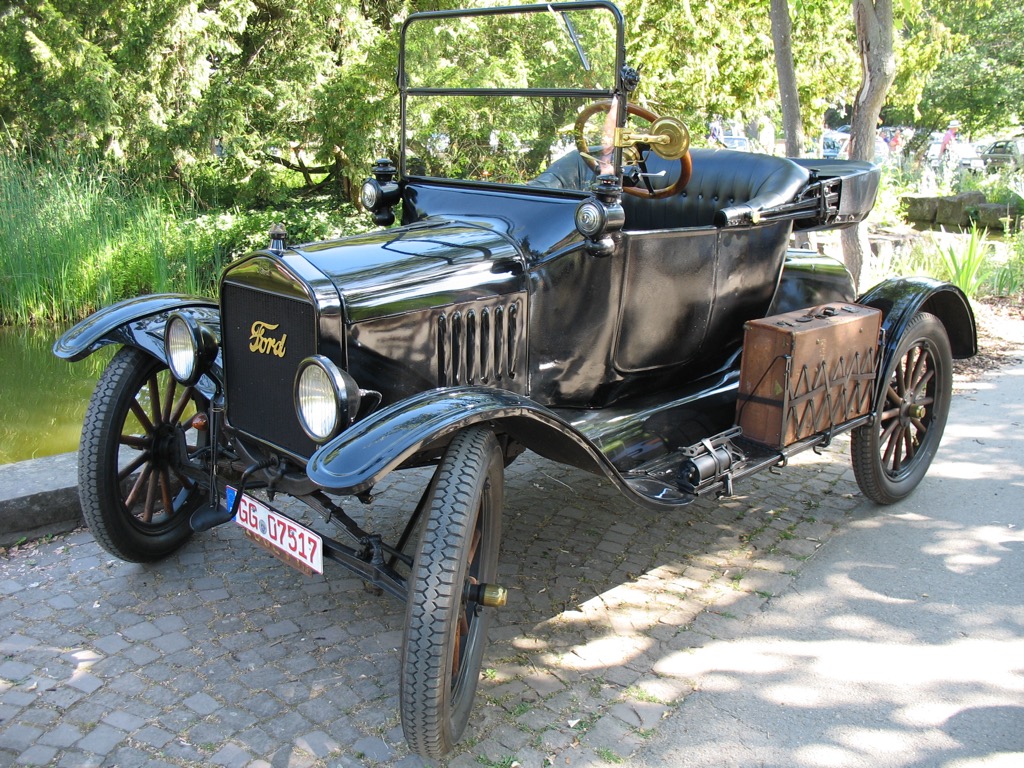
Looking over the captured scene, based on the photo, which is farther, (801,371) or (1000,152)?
(1000,152)

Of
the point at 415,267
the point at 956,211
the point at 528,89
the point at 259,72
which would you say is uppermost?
the point at 259,72

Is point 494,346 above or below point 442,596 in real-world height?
above

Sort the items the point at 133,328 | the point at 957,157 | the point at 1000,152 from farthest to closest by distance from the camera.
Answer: the point at 1000,152, the point at 957,157, the point at 133,328

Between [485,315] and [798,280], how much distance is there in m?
2.01

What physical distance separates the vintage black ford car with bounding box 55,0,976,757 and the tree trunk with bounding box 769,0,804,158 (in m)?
3.28

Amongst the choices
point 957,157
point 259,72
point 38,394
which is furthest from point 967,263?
point 957,157

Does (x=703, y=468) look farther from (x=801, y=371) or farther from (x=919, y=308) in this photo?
(x=919, y=308)

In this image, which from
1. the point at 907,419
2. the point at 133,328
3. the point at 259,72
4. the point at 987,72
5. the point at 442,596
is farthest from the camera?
the point at 987,72

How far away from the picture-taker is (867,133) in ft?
23.9

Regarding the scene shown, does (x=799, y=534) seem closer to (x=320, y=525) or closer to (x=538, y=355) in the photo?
(x=538, y=355)

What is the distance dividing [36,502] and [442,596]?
2.35m

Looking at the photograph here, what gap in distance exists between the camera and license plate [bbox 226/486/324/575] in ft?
8.75

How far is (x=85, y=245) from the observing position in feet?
24.3

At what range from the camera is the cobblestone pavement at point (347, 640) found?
2.61 m
